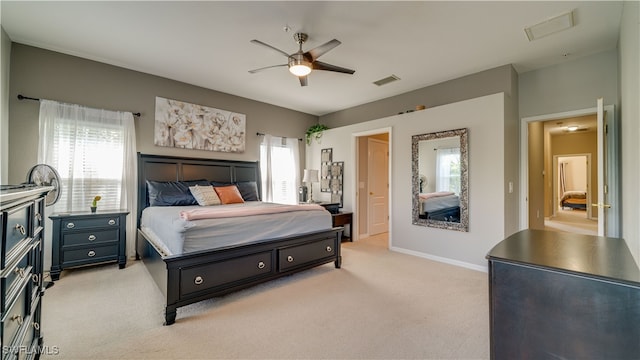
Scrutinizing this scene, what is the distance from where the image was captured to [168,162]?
4262 mm

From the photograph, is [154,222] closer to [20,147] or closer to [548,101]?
[20,147]

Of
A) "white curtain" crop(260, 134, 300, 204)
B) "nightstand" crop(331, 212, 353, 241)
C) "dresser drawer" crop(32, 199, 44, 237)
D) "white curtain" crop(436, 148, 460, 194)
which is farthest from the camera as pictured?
"white curtain" crop(260, 134, 300, 204)

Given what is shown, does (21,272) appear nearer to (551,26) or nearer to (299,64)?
(299,64)

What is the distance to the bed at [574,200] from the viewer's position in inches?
356

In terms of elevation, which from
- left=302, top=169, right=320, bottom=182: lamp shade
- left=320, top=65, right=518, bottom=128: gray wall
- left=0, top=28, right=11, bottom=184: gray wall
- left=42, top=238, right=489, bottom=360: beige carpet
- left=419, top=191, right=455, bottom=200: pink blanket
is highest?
left=320, top=65, right=518, bottom=128: gray wall

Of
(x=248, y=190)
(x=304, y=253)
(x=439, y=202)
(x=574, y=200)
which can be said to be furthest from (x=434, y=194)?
(x=574, y=200)

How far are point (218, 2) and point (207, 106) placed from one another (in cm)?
249

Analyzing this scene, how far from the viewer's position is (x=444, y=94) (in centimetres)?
441

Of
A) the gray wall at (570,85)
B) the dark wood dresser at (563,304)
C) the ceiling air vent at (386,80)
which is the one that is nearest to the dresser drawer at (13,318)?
the dark wood dresser at (563,304)

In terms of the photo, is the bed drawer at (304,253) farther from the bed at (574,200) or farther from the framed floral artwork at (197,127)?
the bed at (574,200)

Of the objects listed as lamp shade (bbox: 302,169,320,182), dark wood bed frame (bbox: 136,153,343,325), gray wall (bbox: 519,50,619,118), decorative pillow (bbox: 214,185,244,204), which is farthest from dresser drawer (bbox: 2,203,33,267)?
gray wall (bbox: 519,50,619,118)

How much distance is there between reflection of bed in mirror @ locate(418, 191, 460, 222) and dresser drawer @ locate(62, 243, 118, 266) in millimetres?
4498

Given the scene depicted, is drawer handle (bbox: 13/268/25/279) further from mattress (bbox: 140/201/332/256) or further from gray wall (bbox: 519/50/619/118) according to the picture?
gray wall (bbox: 519/50/619/118)

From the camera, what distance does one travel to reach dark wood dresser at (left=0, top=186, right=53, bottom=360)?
3.30 ft
